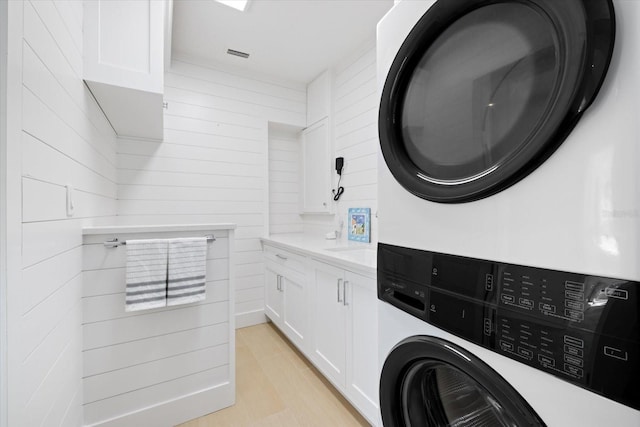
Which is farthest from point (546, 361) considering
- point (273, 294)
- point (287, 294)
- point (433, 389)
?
point (273, 294)

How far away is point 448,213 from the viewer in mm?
651

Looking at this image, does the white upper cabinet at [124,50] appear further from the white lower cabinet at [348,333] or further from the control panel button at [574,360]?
the control panel button at [574,360]

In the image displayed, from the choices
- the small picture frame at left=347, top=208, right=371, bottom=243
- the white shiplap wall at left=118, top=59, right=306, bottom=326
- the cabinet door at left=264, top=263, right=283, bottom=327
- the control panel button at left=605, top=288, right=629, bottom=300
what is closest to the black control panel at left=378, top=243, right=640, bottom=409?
the control panel button at left=605, top=288, right=629, bottom=300

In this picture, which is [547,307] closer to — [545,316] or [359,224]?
[545,316]

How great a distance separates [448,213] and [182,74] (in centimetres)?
276

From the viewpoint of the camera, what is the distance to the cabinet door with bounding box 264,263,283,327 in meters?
2.42

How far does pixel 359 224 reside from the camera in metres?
2.34

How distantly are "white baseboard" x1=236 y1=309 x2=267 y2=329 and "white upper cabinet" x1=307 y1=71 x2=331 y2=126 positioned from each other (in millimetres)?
2099

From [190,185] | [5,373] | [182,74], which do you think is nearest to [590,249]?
[5,373]

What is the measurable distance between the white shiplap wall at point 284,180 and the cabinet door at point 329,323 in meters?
1.39

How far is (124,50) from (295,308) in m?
1.90

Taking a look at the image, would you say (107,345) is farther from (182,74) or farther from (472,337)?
(182,74)

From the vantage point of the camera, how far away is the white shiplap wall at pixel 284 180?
10.1 feet

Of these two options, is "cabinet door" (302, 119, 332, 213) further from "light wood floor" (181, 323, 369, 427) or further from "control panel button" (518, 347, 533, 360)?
"control panel button" (518, 347, 533, 360)
